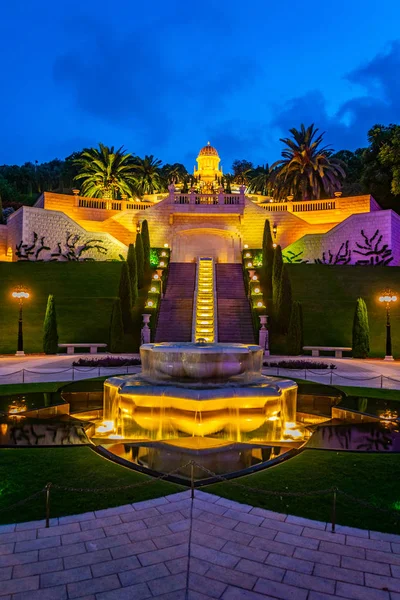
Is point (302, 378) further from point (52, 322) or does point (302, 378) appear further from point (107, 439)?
point (52, 322)

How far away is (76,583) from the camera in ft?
13.3

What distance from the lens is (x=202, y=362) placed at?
38.0ft

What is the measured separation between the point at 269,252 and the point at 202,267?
5.68 meters

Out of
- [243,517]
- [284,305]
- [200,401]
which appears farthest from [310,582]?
[284,305]

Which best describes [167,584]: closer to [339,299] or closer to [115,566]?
[115,566]

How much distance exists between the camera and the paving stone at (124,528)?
5.01m

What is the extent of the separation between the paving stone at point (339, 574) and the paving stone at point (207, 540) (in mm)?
989

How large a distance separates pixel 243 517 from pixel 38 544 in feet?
7.52

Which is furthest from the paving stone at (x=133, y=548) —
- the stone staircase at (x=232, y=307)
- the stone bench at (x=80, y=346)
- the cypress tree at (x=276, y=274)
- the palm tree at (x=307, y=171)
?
the palm tree at (x=307, y=171)

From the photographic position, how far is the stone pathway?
13.0ft

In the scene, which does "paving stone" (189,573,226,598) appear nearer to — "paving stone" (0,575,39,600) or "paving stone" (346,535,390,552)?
"paving stone" (0,575,39,600)

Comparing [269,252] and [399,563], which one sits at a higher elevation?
[269,252]

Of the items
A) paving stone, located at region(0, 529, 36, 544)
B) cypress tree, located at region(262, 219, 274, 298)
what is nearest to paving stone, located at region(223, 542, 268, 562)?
paving stone, located at region(0, 529, 36, 544)

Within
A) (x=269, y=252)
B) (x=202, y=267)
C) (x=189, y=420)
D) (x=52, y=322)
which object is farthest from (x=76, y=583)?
(x=202, y=267)
